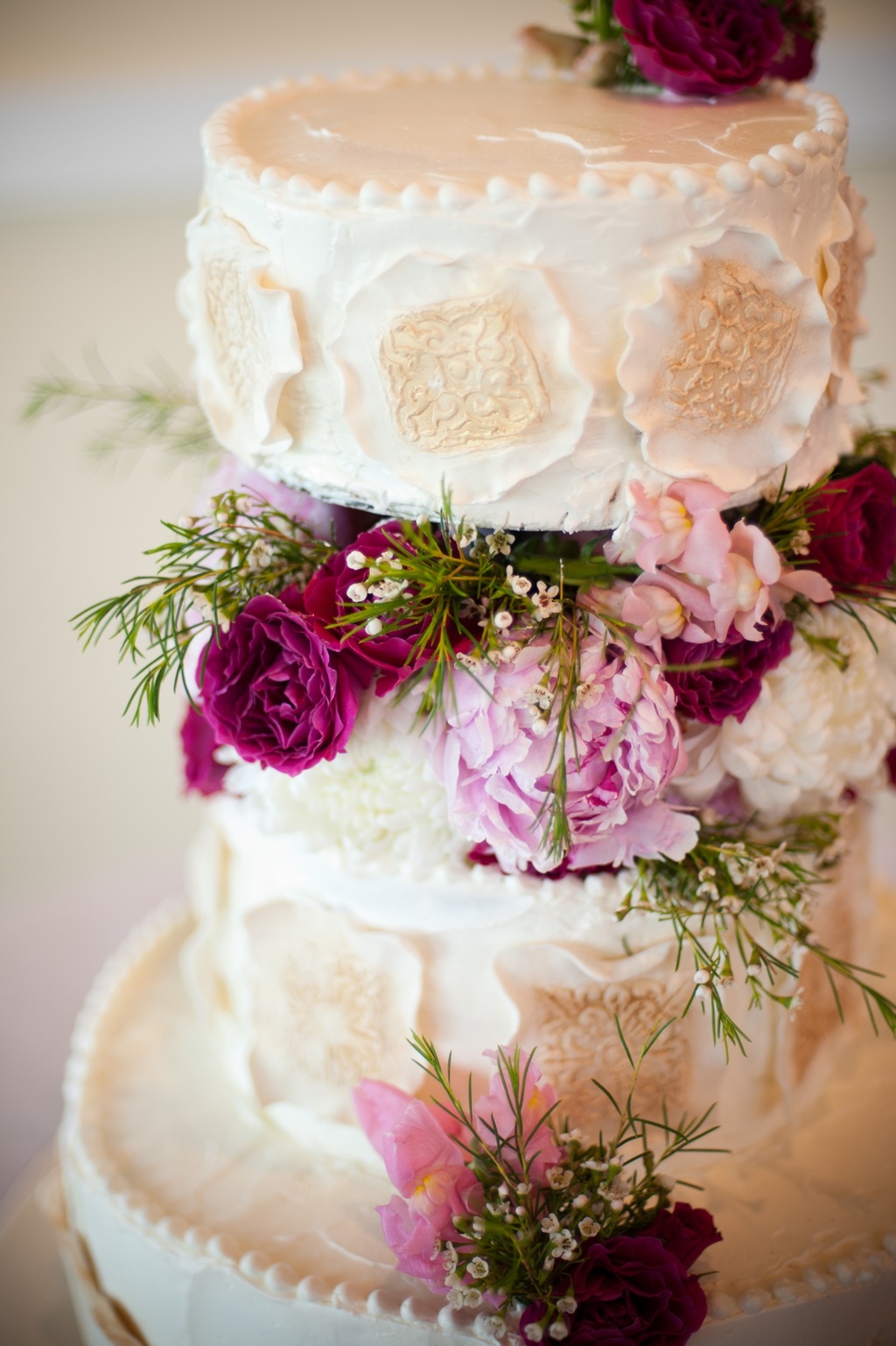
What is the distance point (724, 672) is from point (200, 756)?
640mm

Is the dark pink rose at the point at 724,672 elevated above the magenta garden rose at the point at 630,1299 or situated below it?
above

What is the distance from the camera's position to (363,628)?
106 centimetres

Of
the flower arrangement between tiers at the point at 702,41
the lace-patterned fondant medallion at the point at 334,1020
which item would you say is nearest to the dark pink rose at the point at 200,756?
the lace-patterned fondant medallion at the point at 334,1020

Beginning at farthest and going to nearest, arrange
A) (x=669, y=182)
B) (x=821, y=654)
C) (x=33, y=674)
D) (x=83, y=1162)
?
1. (x=33, y=674)
2. (x=83, y=1162)
3. (x=821, y=654)
4. (x=669, y=182)

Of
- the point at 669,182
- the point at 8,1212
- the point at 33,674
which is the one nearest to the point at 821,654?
the point at 669,182

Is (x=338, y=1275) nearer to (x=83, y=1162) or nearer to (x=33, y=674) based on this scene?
(x=83, y=1162)

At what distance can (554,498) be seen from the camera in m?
1.07

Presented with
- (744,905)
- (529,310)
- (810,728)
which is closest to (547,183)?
(529,310)

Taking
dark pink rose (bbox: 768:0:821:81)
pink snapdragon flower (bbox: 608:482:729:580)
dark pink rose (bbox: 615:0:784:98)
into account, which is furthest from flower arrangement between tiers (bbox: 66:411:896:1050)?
dark pink rose (bbox: 768:0:821:81)

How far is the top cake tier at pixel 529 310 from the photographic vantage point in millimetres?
996

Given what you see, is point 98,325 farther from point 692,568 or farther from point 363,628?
point 692,568

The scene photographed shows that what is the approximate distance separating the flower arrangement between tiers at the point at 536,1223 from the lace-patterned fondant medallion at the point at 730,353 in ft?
1.88

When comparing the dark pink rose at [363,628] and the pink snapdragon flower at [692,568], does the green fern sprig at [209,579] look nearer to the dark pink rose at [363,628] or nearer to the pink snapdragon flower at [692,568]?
the dark pink rose at [363,628]

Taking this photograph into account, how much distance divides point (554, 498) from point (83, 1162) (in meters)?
0.94
